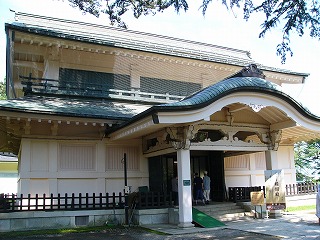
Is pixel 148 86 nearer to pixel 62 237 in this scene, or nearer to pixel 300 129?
pixel 300 129

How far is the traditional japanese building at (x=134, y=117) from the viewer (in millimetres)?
12109

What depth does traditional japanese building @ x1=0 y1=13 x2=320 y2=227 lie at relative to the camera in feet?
39.7

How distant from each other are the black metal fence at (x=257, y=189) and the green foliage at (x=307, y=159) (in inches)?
735

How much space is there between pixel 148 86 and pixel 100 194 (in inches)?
264

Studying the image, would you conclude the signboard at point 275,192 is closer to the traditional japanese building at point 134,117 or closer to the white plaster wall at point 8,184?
the traditional japanese building at point 134,117

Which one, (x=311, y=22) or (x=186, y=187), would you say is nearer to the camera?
(x=311, y=22)

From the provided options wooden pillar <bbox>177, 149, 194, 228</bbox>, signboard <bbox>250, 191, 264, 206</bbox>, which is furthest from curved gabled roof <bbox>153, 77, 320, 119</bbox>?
signboard <bbox>250, 191, 264, 206</bbox>

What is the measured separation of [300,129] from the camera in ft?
47.0

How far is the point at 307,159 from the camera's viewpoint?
37.2 metres

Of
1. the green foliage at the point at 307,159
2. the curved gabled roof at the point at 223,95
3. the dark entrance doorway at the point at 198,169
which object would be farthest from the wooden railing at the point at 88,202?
the green foliage at the point at 307,159

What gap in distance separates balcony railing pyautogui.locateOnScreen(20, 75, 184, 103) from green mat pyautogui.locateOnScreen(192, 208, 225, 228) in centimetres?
609

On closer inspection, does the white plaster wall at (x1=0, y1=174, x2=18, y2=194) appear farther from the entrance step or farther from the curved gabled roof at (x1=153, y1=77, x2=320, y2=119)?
the curved gabled roof at (x1=153, y1=77, x2=320, y2=119)

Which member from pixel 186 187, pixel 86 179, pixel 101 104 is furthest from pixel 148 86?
pixel 186 187

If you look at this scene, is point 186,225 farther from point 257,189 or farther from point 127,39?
point 127,39
